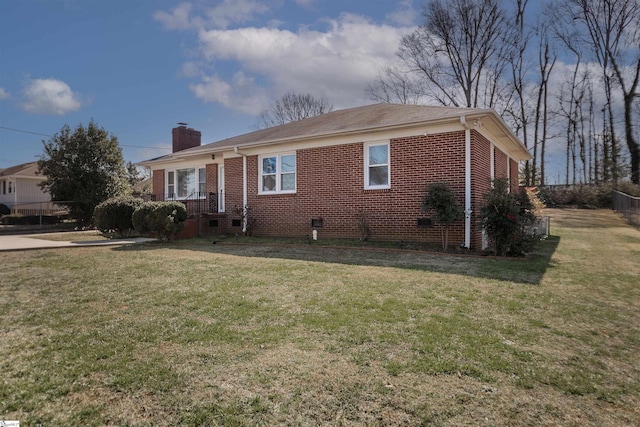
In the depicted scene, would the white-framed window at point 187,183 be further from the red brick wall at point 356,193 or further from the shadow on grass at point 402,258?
the shadow on grass at point 402,258

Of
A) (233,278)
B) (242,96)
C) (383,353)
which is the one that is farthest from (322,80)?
(383,353)

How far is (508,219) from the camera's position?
8.06m

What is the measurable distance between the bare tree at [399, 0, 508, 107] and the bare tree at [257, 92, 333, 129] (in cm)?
1010

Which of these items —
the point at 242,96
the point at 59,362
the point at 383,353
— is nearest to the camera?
the point at 59,362

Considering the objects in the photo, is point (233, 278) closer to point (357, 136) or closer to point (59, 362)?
point (59, 362)

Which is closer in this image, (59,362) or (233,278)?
(59,362)

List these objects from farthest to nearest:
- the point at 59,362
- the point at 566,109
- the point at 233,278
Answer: the point at 566,109 → the point at 233,278 → the point at 59,362

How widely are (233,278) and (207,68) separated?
46.7ft

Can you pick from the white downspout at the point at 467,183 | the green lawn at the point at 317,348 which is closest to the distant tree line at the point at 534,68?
the white downspout at the point at 467,183

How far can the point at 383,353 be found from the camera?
3.07 m

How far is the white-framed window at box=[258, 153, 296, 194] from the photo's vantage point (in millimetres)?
12688

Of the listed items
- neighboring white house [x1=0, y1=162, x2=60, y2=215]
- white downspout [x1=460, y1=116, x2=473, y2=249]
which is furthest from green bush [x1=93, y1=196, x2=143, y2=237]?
neighboring white house [x1=0, y1=162, x2=60, y2=215]

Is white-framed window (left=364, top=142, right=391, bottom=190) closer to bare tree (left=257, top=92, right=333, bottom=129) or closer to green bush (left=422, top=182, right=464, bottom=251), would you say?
green bush (left=422, top=182, right=464, bottom=251)

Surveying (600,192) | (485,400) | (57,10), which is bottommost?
(485,400)
